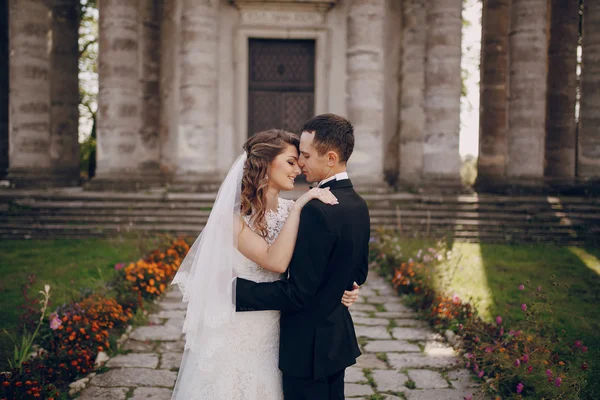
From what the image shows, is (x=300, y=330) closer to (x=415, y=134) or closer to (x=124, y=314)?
(x=124, y=314)

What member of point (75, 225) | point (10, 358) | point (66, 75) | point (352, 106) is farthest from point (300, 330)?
point (66, 75)

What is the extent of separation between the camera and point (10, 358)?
5090 mm

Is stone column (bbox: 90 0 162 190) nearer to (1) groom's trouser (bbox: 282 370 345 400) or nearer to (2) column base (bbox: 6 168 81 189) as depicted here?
(2) column base (bbox: 6 168 81 189)

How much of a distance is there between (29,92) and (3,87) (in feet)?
11.5

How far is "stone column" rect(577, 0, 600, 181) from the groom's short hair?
1476cm

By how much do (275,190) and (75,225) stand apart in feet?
34.5

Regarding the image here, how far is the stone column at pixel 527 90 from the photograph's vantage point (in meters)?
15.1

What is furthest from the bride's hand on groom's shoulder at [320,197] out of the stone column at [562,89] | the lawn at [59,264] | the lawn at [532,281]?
the stone column at [562,89]

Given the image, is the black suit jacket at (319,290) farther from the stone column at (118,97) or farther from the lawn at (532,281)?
the stone column at (118,97)

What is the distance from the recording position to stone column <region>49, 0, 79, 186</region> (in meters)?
17.3

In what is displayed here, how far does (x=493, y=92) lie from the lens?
704 inches

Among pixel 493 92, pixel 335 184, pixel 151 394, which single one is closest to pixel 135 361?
pixel 151 394

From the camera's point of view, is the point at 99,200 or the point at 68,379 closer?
the point at 68,379

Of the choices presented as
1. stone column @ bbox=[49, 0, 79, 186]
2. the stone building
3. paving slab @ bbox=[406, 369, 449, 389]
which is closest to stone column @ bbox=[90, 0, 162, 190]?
the stone building
